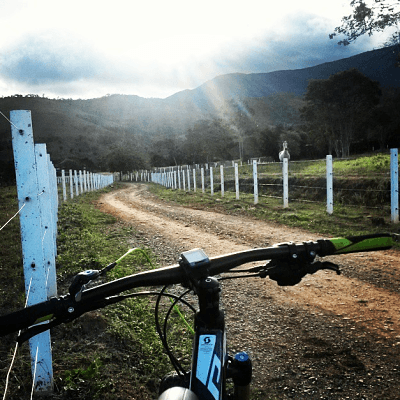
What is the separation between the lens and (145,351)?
341cm

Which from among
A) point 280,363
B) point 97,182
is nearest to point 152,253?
point 280,363

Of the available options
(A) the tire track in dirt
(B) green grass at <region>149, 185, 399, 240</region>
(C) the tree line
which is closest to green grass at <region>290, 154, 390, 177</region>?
(B) green grass at <region>149, 185, 399, 240</region>

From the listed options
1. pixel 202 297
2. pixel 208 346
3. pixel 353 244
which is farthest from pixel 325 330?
pixel 202 297

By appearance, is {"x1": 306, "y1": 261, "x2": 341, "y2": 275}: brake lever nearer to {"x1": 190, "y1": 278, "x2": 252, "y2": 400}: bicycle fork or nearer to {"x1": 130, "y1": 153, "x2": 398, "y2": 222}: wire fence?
{"x1": 190, "y1": 278, "x2": 252, "y2": 400}: bicycle fork

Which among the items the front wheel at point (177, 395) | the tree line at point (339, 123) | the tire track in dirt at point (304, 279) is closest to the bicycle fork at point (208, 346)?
the front wheel at point (177, 395)

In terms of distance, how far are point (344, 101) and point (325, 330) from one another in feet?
158

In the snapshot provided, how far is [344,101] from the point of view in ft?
152

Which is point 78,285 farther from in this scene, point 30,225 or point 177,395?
point 30,225

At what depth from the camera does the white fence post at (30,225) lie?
8.34ft

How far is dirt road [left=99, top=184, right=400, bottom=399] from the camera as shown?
285 cm

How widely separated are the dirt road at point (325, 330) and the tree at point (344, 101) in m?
43.5

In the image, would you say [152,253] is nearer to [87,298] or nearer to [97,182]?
[87,298]

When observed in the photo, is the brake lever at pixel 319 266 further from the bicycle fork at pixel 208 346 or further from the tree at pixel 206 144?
the tree at pixel 206 144

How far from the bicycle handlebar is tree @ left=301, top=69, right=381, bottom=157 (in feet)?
155
